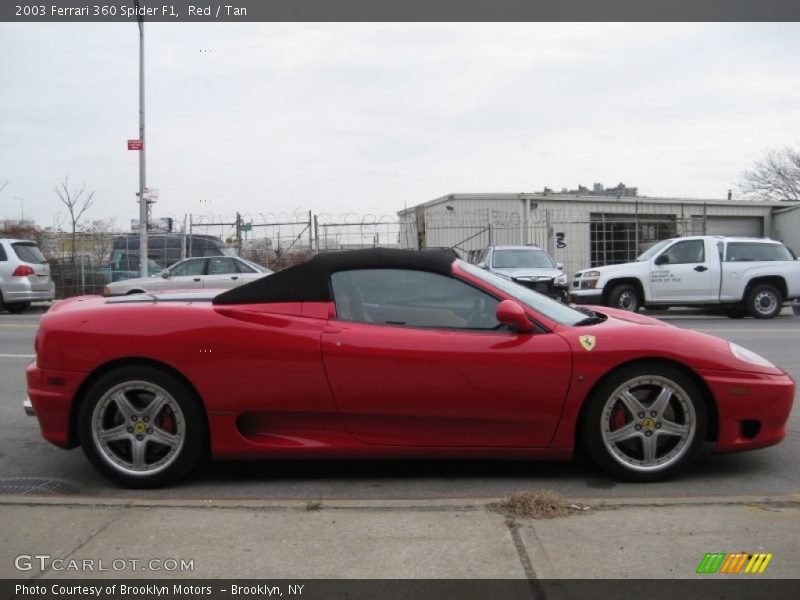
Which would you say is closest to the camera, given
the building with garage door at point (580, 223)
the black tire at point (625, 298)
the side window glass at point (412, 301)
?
the side window glass at point (412, 301)

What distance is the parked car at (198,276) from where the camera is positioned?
1634 centimetres

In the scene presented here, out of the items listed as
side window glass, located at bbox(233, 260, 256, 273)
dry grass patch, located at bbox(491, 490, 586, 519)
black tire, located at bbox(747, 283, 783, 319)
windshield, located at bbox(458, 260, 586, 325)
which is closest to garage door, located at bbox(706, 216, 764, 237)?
black tire, located at bbox(747, 283, 783, 319)

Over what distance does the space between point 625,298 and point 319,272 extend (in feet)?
39.5

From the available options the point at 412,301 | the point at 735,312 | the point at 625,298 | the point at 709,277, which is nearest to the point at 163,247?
the point at 625,298

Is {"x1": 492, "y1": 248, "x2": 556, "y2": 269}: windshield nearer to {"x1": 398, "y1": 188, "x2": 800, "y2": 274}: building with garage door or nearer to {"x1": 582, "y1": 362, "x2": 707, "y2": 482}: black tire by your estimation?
{"x1": 398, "y1": 188, "x2": 800, "y2": 274}: building with garage door

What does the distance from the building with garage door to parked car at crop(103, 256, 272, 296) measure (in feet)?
24.7

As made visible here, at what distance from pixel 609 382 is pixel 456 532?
1312mm

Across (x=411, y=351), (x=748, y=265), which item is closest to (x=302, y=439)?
(x=411, y=351)

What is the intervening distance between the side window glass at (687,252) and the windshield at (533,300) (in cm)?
1133

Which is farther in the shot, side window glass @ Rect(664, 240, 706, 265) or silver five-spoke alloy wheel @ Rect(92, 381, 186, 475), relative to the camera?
side window glass @ Rect(664, 240, 706, 265)

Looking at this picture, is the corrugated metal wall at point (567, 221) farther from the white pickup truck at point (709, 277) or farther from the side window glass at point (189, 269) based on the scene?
the white pickup truck at point (709, 277)

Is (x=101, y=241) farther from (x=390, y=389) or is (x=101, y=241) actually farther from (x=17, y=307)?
(x=390, y=389)

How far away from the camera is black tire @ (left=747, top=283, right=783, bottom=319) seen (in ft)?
49.6

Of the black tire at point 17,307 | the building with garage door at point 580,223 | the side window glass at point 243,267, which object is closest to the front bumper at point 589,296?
the side window glass at point 243,267
